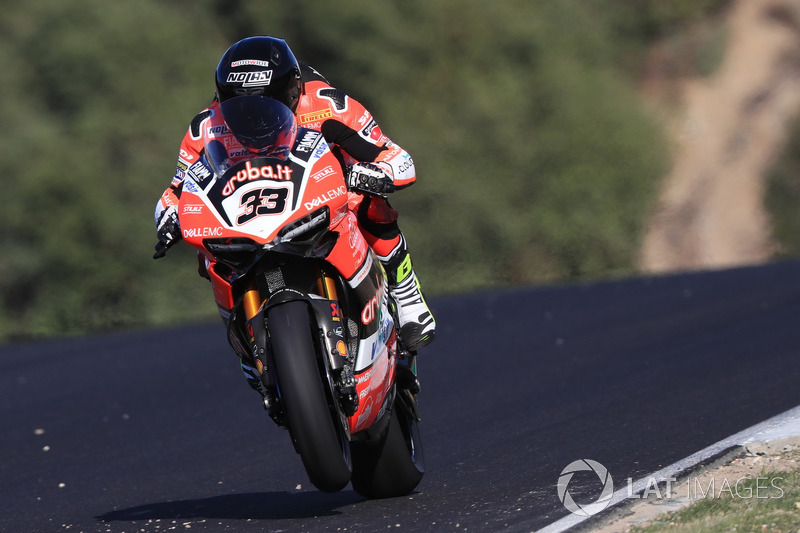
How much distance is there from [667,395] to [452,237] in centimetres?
2352

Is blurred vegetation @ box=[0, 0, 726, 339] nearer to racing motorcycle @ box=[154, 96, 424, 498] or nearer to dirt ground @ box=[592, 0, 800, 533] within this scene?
dirt ground @ box=[592, 0, 800, 533]

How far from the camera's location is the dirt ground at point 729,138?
33.6 metres

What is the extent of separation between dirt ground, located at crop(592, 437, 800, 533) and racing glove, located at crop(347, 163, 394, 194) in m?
1.61

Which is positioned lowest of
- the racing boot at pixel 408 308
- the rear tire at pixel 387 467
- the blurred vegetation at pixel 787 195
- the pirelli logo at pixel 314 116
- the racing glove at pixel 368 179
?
the rear tire at pixel 387 467

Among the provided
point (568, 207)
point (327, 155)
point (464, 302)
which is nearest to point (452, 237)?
point (568, 207)

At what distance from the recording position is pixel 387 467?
5.43 metres

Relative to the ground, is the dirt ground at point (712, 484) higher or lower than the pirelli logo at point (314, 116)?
lower

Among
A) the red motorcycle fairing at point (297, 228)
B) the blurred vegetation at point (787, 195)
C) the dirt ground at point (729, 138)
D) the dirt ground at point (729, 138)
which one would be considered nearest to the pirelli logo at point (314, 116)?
the red motorcycle fairing at point (297, 228)

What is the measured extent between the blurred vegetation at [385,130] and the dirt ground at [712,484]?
24.1 metres

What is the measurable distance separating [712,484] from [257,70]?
2489mm

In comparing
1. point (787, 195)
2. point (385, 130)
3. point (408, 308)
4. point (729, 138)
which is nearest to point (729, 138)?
point (729, 138)

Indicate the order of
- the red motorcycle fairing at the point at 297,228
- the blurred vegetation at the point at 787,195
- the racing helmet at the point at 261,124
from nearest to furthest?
the red motorcycle fairing at the point at 297,228 → the racing helmet at the point at 261,124 → the blurred vegetation at the point at 787,195

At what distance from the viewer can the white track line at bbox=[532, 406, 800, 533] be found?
427cm

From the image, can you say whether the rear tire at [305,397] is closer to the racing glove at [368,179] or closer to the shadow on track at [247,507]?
the racing glove at [368,179]
